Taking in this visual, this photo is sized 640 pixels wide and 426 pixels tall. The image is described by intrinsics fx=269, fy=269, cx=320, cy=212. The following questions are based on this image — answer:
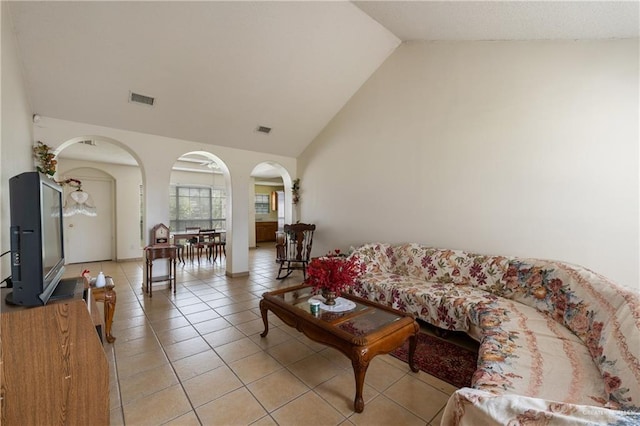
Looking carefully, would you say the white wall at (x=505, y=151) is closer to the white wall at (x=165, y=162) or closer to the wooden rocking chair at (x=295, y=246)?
the wooden rocking chair at (x=295, y=246)

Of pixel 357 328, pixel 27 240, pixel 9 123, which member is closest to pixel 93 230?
pixel 9 123

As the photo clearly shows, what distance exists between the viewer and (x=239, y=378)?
210 centimetres

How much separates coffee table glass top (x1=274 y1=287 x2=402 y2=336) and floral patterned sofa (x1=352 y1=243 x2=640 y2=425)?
686 millimetres

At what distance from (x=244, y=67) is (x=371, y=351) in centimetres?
359

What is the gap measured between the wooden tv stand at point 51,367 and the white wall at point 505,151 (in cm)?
353

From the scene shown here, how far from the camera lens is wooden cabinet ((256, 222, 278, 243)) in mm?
9812

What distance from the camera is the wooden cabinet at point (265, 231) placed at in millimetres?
9812

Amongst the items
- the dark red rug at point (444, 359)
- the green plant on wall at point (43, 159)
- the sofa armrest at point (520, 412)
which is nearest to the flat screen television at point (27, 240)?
the sofa armrest at point (520, 412)

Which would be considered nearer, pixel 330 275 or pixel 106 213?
pixel 330 275

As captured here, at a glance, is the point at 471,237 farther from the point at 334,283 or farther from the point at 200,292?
the point at 200,292

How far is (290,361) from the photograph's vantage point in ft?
7.67

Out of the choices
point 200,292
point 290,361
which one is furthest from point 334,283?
point 200,292

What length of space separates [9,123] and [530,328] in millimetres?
4390

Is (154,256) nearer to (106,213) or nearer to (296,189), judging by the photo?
(296,189)
